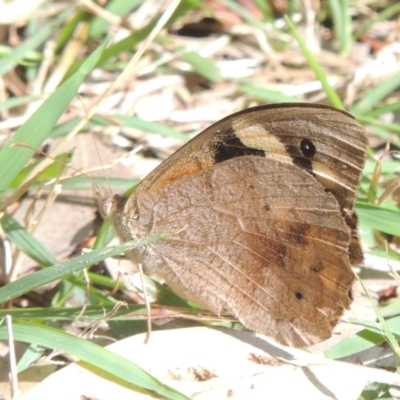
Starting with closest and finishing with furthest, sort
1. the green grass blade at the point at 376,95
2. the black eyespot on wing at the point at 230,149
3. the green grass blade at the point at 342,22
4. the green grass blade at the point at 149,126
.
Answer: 1. the black eyespot on wing at the point at 230,149
2. the green grass blade at the point at 149,126
3. the green grass blade at the point at 376,95
4. the green grass blade at the point at 342,22

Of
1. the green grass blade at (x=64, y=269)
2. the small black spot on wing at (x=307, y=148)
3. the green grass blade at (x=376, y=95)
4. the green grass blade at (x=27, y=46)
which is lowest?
the green grass blade at (x=64, y=269)

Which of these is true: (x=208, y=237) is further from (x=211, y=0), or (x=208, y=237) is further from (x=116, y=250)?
(x=211, y=0)

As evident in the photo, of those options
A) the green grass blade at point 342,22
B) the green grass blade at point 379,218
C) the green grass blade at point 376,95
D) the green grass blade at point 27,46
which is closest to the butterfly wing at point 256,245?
the green grass blade at point 379,218

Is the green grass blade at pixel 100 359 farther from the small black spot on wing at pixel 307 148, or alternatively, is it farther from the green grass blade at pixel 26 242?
the small black spot on wing at pixel 307 148

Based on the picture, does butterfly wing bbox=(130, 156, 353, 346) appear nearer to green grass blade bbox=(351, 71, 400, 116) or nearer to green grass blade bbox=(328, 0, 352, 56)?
green grass blade bbox=(351, 71, 400, 116)

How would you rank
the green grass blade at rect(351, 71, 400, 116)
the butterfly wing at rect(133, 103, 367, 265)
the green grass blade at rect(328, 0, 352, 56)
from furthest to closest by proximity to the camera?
the green grass blade at rect(328, 0, 352, 56) < the green grass blade at rect(351, 71, 400, 116) < the butterfly wing at rect(133, 103, 367, 265)

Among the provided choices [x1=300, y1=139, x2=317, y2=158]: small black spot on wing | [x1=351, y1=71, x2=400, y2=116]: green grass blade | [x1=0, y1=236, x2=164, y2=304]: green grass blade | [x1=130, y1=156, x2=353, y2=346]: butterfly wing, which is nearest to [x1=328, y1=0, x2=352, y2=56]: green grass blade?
[x1=351, y1=71, x2=400, y2=116]: green grass blade
